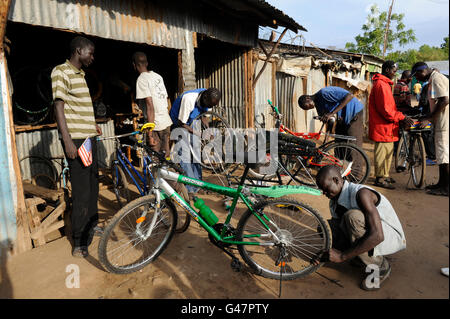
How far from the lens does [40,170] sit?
5676 mm

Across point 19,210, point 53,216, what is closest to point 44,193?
point 53,216

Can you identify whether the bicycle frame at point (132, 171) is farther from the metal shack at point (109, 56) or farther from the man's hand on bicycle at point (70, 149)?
the metal shack at point (109, 56)

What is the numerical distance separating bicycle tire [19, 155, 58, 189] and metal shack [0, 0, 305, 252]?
20 centimetres

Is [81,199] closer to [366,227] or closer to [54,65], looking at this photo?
[366,227]

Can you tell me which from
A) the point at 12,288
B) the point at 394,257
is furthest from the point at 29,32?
the point at 394,257

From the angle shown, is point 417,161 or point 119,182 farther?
point 417,161

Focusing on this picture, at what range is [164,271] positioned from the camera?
303 cm

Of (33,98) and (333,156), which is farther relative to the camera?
(33,98)

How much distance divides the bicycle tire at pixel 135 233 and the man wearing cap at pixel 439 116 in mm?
4217

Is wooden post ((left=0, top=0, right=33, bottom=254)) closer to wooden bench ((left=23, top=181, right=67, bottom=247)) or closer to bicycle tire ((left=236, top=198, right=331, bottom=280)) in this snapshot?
wooden bench ((left=23, top=181, right=67, bottom=247))

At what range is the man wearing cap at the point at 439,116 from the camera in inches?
172

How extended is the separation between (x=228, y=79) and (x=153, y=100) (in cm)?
361

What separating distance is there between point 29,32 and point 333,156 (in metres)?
6.36

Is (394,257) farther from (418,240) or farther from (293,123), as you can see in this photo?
(293,123)
